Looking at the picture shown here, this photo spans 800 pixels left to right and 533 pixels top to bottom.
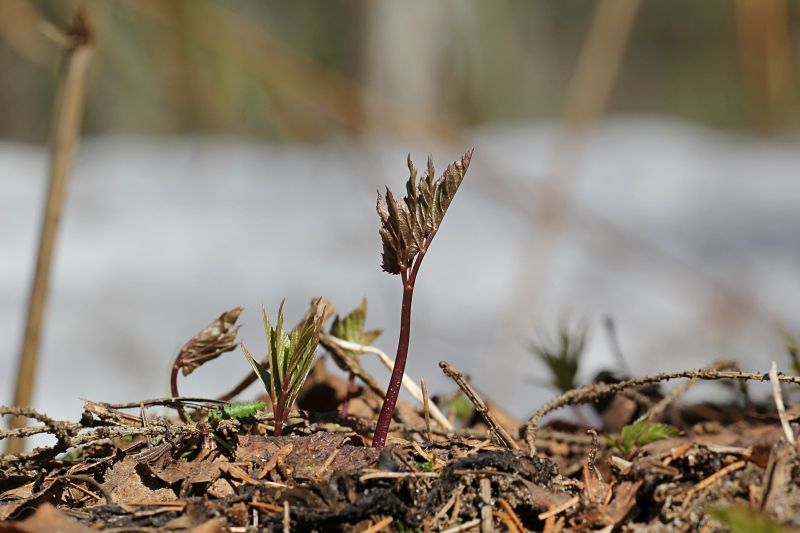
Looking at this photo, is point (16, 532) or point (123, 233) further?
point (123, 233)

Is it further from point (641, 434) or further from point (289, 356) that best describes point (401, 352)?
point (641, 434)

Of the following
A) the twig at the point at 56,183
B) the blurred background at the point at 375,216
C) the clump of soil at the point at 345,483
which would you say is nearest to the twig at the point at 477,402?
the clump of soil at the point at 345,483

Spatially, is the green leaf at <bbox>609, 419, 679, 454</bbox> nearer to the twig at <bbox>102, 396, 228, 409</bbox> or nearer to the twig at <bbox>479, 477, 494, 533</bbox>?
the twig at <bbox>479, 477, 494, 533</bbox>

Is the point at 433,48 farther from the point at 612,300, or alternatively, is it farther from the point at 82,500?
the point at 82,500

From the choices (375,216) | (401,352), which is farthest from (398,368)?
(375,216)

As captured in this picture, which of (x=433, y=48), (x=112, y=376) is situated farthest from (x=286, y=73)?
(x=433, y=48)

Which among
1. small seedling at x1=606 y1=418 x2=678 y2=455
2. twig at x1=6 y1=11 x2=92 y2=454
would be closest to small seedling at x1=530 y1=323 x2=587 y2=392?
small seedling at x1=606 y1=418 x2=678 y2=455

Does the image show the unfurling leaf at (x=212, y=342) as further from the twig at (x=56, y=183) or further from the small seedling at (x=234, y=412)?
the twig at (x=56, y=183)
